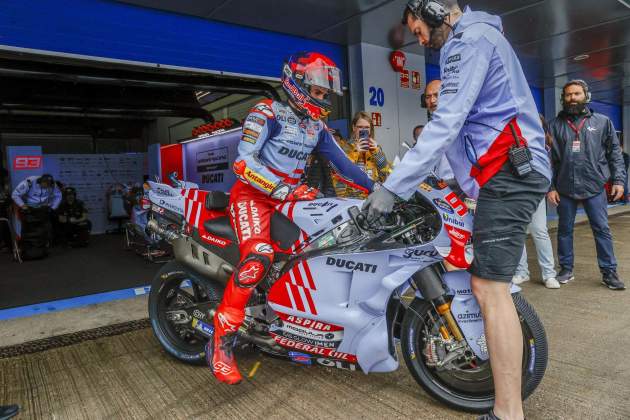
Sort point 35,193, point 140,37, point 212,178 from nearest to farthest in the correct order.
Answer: point 140,37
point 35,193
point 212,178

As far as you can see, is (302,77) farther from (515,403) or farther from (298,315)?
(515,403)

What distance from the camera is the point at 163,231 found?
9.91ft

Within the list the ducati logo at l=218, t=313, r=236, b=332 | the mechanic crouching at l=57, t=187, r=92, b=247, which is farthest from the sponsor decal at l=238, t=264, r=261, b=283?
the mechanic crouching at l=57, t=187, r=92, b=247

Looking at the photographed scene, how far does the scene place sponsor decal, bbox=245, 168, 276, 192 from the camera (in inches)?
94.1

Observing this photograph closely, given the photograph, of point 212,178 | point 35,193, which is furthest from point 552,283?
point 35,193

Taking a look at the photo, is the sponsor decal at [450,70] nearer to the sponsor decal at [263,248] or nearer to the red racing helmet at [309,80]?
the red racing helmet at [309,80]

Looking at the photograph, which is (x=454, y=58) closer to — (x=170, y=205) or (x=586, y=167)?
(x=170, y=205)

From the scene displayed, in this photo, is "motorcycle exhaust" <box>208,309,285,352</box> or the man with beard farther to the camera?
the man with beard

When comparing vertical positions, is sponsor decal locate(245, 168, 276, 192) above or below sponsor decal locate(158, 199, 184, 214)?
above

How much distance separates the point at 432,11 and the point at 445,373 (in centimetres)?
177

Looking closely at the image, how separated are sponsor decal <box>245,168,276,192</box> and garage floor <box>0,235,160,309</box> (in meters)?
3.67

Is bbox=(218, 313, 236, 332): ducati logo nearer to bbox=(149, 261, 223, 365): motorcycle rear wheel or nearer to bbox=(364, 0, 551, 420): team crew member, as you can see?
bbox=(149, 261, 223, 365): motorcycle rear wheel

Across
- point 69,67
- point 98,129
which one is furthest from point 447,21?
point 98,129

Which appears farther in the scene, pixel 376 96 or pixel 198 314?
pixel 376 96
